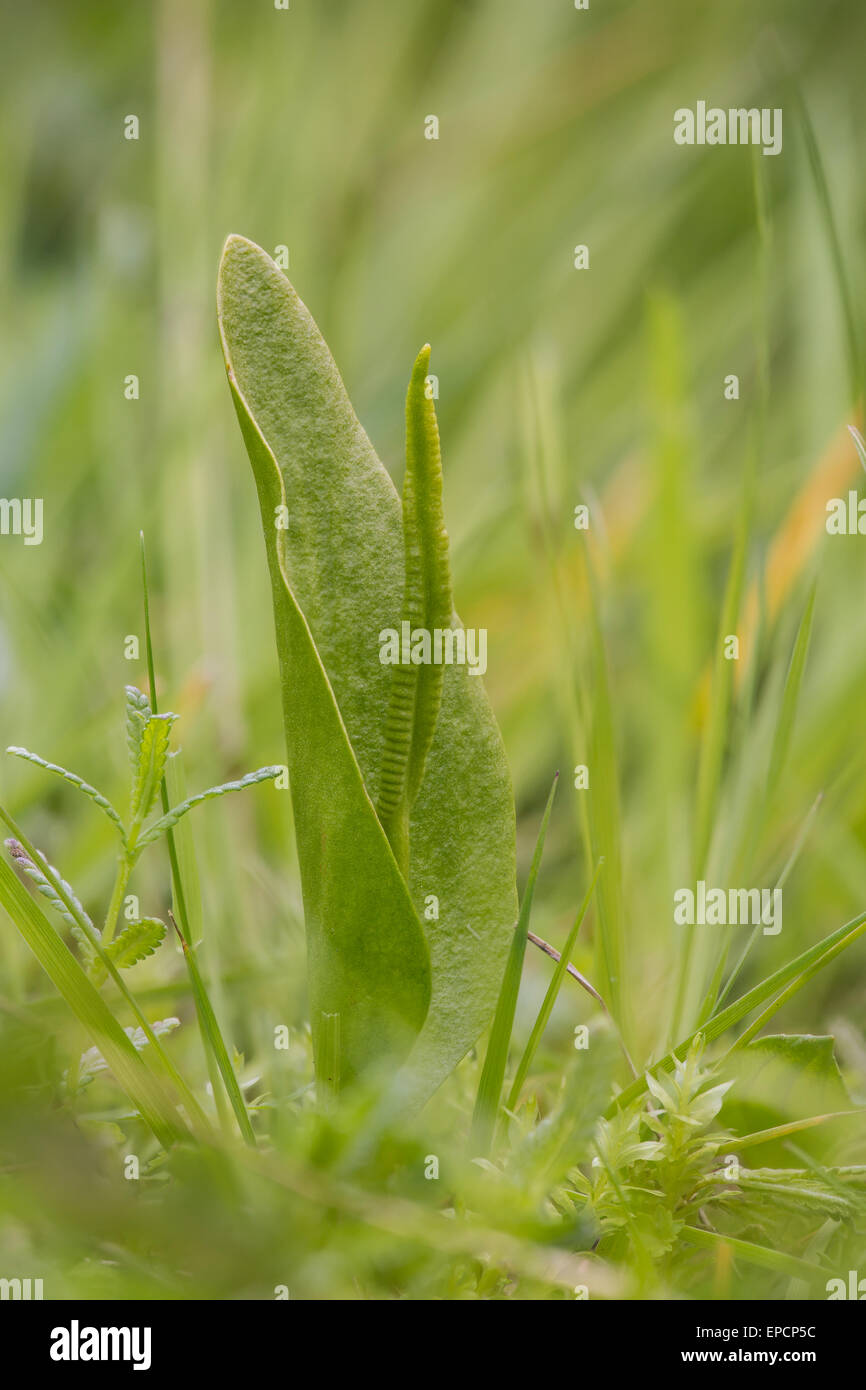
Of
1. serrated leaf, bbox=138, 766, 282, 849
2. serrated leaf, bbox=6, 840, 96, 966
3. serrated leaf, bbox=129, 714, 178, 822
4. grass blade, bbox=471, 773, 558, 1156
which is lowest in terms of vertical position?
grass blade, bbox=471, 773, 558, 1156

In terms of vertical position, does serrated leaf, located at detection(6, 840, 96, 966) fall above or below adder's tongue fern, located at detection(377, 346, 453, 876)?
below

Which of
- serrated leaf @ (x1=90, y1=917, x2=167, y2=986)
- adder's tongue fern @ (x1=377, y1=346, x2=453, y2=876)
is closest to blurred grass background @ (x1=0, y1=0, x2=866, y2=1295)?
serrated leaf @ (x1=90, y1=917, x2=167, y2=986)

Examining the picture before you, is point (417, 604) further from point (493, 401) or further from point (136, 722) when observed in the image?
point (493, 401)

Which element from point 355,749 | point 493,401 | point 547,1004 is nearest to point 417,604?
point 355,749

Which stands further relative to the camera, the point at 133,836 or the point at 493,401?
the point at 493,401

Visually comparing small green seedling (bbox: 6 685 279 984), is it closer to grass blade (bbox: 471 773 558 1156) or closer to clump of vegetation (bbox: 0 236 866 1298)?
clump of vegetation (bbox: 0 236 866 1298)
